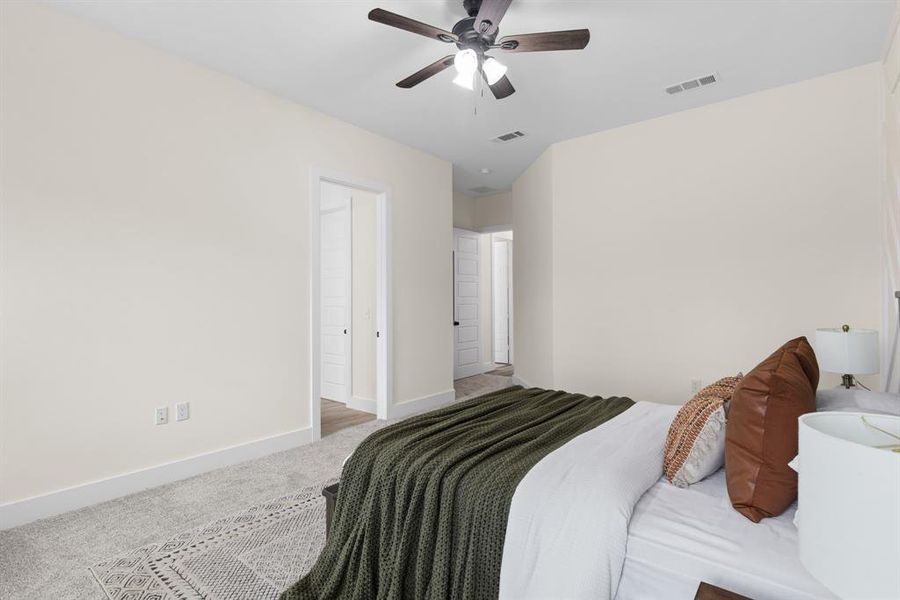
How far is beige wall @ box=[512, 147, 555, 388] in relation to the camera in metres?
4.84

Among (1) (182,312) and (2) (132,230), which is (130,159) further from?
(1) (182,312)

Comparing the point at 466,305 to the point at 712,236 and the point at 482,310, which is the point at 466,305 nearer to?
the point at 482,310

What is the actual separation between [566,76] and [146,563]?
12.4 feet

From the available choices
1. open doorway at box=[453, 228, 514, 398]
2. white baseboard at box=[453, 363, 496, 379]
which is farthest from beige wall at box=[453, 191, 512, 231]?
white baseboard at box=[453, 363, 496, 379]

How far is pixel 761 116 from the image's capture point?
3.53 metres

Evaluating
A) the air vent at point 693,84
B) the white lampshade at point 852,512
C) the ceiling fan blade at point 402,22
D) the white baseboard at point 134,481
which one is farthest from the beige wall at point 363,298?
the white lampshade at point 852,512

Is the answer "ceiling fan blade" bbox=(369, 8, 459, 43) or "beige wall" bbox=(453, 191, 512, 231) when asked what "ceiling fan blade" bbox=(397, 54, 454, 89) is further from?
"beige wall" bbox=(453, 191, 512, 231)

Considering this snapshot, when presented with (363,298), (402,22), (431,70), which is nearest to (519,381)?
(363,298)

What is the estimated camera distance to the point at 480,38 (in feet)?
7.89

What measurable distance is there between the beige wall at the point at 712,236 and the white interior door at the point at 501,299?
2.91 metres

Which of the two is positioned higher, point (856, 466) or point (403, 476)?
point (856, 466)

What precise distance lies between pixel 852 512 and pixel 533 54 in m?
3.02

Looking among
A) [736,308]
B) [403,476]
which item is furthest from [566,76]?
[403,476]

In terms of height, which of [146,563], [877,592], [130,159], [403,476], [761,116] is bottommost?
[146,563]
